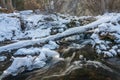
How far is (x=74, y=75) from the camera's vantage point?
18.6ft

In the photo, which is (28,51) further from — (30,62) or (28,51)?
(30,62)

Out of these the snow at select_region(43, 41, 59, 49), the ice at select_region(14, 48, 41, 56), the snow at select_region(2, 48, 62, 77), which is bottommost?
the snow at select_region(2, 48, 62, 77)

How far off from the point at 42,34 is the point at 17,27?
3.54 feet

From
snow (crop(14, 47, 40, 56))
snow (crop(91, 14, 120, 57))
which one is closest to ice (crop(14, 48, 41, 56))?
snow (crop(14, 47, 40, 56))

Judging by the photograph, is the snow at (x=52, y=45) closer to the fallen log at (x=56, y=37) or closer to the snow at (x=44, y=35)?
the snow at (x=44, y=35)

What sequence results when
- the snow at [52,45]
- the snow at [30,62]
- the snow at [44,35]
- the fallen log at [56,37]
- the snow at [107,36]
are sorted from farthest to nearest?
1. the fallen log at [56,37]
2. the snow at [52,45]
3. the snow at [107,36]
4. the snow at [44,35]
5. the snow at [30,62]

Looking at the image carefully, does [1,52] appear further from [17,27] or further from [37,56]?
[17,27]

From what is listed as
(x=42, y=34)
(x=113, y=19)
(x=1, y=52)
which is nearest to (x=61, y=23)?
(x=42, y=34)

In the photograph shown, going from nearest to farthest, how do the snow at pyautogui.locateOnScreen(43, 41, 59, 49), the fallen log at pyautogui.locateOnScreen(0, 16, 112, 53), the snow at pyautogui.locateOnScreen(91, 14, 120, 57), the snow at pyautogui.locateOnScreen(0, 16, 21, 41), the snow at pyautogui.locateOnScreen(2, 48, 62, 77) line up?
1. the snow at pyautogui.locateOnScreen(2, 48, 62, 77)
2. the snow at pyautogui.locateOnScreen(91, 14, 120, 57)
3. the snow at pyautogui.locateOnScreen(43, 41, 59, 49)
4. the fallen log at pyautogui.locateOnScreen(0, 16, 112, 53)
5. the snow at pyautogui.locateOnScreen(0, 16, 21, 41)

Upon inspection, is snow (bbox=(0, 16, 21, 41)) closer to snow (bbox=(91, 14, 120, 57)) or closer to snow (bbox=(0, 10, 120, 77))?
snow (bbox=(0, 10, 120, 77))

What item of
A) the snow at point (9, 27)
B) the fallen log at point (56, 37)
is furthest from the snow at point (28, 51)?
the snow at point (9, 27)

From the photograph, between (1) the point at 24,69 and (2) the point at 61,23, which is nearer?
(1) the point at 24,69

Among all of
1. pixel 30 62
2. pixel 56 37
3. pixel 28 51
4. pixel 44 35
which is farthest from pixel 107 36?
pixel 30 62

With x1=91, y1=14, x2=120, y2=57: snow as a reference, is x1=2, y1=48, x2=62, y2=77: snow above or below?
below
